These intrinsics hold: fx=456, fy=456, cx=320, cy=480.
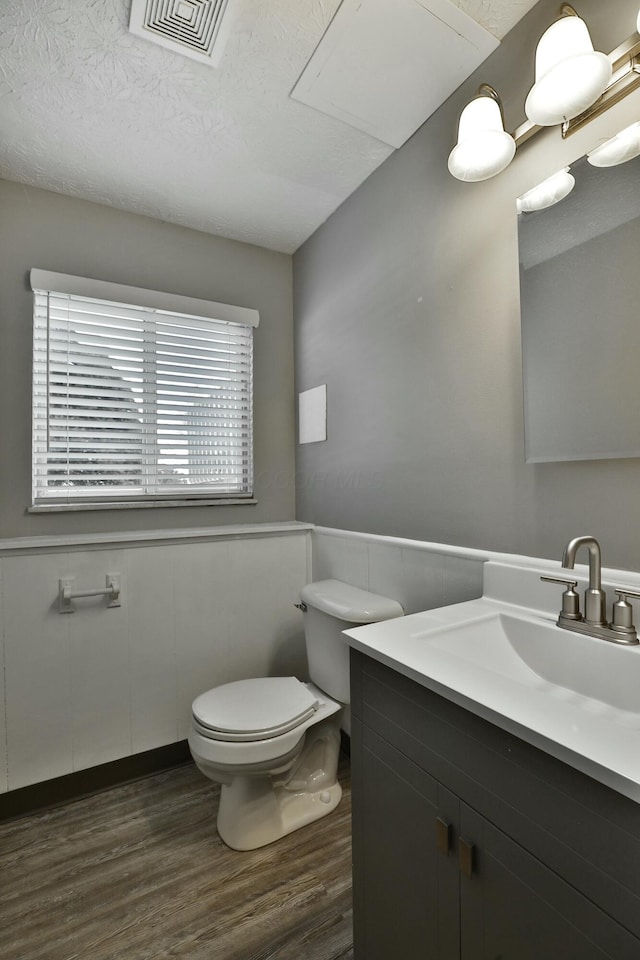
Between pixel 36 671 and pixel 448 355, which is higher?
pixel 448 355

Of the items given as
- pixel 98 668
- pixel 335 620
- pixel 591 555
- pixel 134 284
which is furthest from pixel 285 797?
pixel 134 284

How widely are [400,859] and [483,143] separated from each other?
1609 millimetres

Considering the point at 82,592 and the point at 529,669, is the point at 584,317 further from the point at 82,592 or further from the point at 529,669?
the point at 82,592

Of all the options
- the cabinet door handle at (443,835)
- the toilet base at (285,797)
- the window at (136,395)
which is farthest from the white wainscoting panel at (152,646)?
the cabinet door handle at (443,835)

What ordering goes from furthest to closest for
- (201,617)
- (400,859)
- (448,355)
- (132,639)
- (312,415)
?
(312,415) → (201,617) → (132,639) → (448,355) → (400,859)

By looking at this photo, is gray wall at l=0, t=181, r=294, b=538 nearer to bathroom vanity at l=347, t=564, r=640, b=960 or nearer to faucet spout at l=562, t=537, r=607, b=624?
bathroom vanity at l=347, t=564, r=640, b=960

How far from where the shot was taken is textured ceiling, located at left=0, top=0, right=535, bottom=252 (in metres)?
1.19

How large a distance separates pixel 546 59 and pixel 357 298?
949 millimetres

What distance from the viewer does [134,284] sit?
200 centimetres

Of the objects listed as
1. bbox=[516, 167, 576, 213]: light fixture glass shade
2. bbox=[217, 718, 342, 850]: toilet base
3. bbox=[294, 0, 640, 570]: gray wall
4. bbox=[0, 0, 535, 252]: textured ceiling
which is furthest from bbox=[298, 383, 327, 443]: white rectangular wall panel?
bbox=[217, 718, 342, 850]: toilet base

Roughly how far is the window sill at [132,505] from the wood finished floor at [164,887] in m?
1.11

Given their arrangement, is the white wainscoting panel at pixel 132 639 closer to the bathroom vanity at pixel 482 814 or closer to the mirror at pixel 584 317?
the bathroom vanity at pixel 482 814

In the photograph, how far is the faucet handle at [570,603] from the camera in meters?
0.94

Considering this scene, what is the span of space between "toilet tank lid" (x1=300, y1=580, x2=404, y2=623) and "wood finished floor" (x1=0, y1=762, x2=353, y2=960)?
28.9 inches
